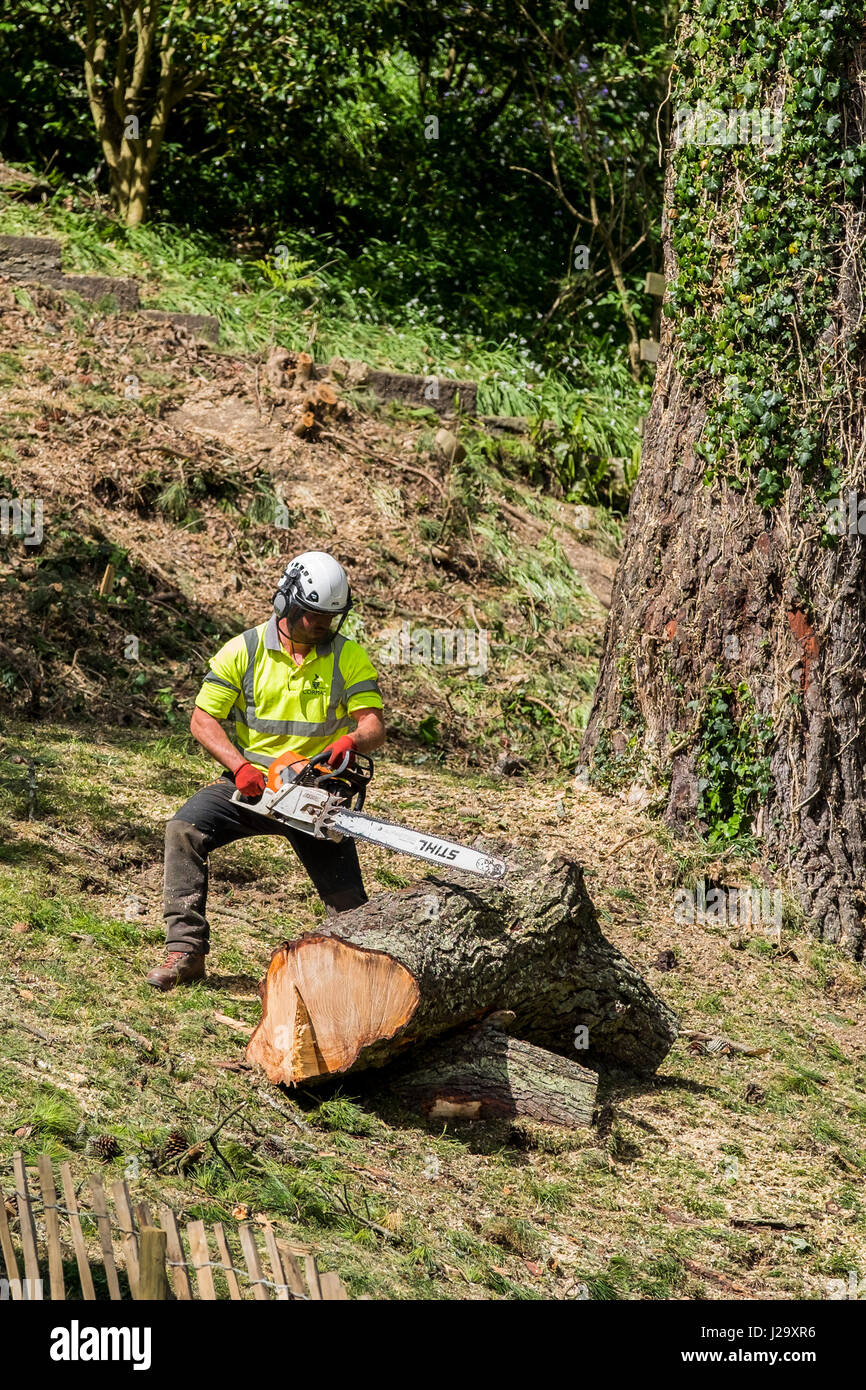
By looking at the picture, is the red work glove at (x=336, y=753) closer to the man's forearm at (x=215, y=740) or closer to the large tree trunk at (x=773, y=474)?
the man's forearm at (x=215, y=740)

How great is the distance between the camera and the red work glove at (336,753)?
5.29 meters

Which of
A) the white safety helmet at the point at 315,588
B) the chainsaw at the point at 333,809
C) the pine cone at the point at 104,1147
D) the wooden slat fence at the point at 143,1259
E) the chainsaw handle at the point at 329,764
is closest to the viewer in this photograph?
the wooden slat fence at the point at 143,1259

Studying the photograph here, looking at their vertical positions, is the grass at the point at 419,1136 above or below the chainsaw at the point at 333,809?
below

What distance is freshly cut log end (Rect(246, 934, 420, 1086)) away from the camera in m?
4.71

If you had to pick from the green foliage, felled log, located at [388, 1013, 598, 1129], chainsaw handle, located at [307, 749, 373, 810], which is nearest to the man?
chainsaw handle, located at [307, 749, 373, 810]

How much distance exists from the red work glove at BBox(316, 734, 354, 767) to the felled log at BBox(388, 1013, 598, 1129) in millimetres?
1101

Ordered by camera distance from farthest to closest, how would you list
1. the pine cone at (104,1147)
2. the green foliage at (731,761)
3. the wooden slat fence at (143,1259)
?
the green foliage at (731,761), the pine cone at (104,1147), the wooden slat fence at (143,1259)

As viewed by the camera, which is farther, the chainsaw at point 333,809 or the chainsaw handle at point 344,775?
the chainsaw handle at point 344,775

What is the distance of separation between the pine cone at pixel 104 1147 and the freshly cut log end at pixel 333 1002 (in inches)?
28.4

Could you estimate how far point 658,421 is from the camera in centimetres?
767

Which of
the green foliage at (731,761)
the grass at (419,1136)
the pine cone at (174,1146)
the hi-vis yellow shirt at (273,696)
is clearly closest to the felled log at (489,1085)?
the grass at (419,1136)

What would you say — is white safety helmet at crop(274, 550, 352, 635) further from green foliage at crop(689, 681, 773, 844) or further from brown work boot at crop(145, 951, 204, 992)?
green foliage at crop(689, 681, 773, 844)
